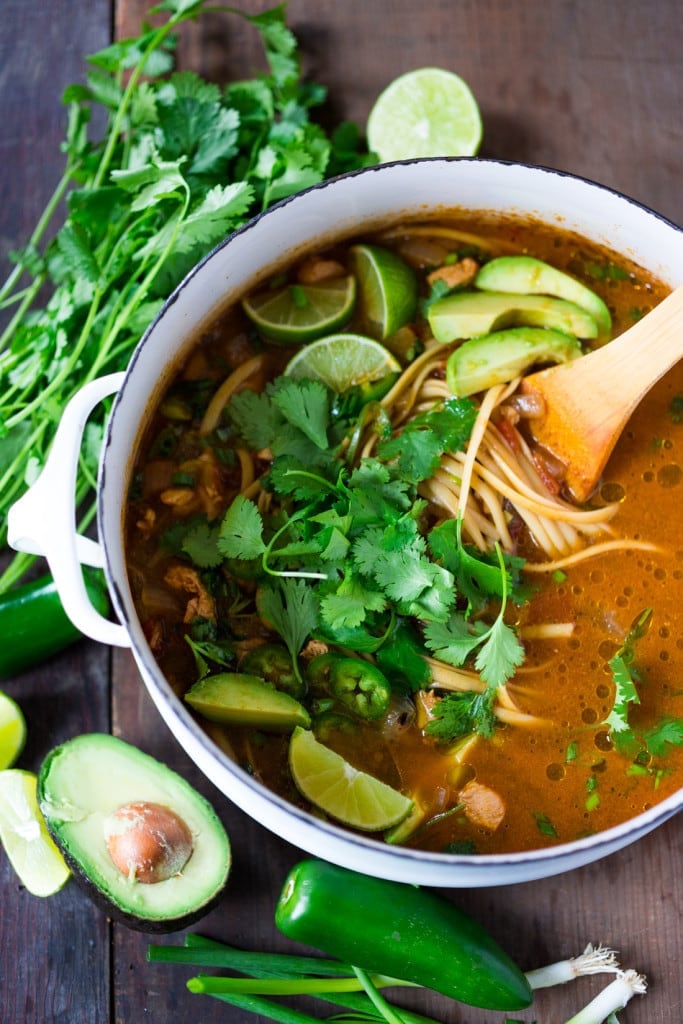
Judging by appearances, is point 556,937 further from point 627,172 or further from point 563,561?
point 627,172

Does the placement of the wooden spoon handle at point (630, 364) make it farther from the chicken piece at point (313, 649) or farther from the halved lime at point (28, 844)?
the halved lime at point (28, 844)

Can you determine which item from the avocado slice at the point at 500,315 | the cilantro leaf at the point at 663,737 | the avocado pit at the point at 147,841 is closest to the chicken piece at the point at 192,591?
the avocado pit at the point at 147,841

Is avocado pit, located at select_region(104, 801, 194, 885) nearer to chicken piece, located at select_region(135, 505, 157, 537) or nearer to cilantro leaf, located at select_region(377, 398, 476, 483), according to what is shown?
chicken piece, located at select_region(135, 505, 157, 537)

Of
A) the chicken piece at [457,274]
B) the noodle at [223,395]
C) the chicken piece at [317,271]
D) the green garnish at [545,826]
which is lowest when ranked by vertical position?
the green garnish at [545,826]

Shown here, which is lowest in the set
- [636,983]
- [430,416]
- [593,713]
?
[636,983]

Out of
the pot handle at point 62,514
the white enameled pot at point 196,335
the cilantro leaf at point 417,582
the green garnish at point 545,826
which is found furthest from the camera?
the green garnish at point 545,826

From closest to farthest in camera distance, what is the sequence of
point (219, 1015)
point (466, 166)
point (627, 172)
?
point (466, 166) → point (219, 1015) → point (627, 172)

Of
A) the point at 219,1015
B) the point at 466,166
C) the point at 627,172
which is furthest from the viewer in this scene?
the point at 627,172

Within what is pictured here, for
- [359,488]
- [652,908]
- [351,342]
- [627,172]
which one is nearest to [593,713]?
[652,908]
